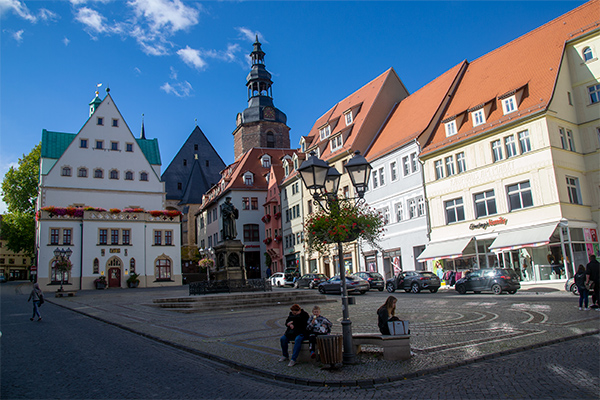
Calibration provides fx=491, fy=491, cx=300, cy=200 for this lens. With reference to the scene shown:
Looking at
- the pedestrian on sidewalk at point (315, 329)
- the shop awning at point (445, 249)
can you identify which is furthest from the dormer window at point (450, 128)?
Answer: the pedestrian on sidewalk at point (315, 329)

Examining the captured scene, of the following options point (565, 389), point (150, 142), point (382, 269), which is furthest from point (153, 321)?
point (150, 142)

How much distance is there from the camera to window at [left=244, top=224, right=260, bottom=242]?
63.4 metres

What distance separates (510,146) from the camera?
3034cm

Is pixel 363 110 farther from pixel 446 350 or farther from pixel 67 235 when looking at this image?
pixel 446 350

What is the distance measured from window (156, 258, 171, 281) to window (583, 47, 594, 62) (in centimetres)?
4099

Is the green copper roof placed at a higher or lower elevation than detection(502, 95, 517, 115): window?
higher

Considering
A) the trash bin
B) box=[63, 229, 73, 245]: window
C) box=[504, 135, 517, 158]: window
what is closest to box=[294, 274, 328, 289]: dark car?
box=[504, 135, 517, 158]: window

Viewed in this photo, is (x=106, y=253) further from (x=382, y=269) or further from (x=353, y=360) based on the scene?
(x=353, y=360)

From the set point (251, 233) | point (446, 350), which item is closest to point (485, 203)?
point (446, 350)

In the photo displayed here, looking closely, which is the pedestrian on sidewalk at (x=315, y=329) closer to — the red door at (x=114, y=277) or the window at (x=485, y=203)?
the window at (x=485, y=203)

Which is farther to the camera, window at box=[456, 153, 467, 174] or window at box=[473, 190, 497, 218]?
window at box=[456, 153, 467, 174]

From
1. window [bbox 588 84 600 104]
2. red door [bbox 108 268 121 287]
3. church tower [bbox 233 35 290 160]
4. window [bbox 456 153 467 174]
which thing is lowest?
red door [bbox 108 268 121 287]

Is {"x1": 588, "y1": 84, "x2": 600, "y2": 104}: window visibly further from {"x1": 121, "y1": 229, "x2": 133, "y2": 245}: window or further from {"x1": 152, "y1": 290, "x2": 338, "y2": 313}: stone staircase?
{"x1": 121, "y1": 229, "x2": 133, "y2": 245}: window

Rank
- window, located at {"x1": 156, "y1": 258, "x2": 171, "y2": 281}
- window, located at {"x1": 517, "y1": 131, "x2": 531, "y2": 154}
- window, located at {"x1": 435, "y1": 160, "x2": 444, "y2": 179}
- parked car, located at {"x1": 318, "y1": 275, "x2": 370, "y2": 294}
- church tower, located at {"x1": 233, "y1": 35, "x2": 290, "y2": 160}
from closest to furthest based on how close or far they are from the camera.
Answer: window, located at {"x1": 517, "y1": 131, "x2": 531, "y2": 154} < parked car, located at {"x1": 318, "y1": 275, "x2": 370, "y2": 294} < window, located at {"x1": 435, "y1": 160, "x2": 444, "y2": 179} < window, located at {"x1": 156, "y1": 258, "x2": 171, "y2": 281} < church tower, located at {"x1": 233, "y1": 35, "x2": 290, "y2": 160}
